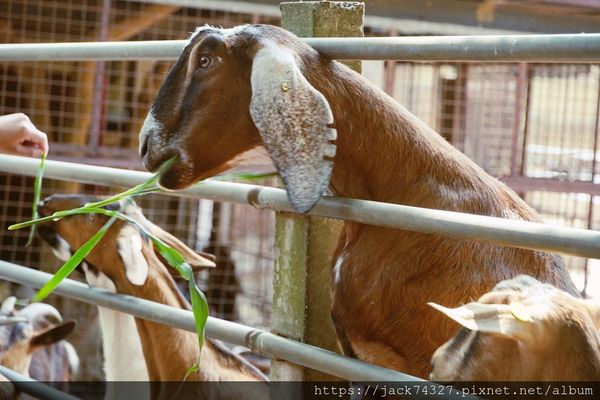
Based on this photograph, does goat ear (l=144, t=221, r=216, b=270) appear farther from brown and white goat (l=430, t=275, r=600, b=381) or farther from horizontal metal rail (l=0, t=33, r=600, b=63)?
brown and white goat (l=430, t=275, r=600, b=381)

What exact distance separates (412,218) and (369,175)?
15.3 inches

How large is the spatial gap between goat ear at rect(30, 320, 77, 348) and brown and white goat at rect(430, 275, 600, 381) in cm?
309

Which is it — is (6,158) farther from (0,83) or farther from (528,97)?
(0,83)

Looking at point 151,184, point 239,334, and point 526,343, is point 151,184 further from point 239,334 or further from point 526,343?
→ point 526,343

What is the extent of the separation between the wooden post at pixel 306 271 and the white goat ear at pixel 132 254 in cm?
122

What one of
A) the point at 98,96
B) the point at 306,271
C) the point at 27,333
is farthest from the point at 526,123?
the point at 306,271

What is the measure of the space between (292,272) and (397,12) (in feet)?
19.2

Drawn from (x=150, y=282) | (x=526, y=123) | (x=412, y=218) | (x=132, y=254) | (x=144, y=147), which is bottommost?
(x=150, y=282)

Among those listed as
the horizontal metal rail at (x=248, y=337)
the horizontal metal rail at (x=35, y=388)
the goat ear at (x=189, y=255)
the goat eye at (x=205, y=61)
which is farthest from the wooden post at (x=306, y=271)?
the goat ear at (x=189, y=255)

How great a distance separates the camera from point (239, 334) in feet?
8.20

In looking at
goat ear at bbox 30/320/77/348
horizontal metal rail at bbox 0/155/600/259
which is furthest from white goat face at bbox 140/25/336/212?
goat ear at bbox 30/320/77/348

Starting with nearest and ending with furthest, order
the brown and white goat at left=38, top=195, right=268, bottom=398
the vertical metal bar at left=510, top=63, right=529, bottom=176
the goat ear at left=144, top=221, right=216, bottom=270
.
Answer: the goat ear at left=144, top=221, right=216, bottom=270 → the brown and white goat at left=38, top=195, right=268, bottom=398 → the vertical metal bar at left=510, top=63, right=529, bottom=176

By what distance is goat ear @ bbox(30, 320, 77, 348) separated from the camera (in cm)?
463

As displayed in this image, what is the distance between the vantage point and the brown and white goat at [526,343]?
5.81 feet
